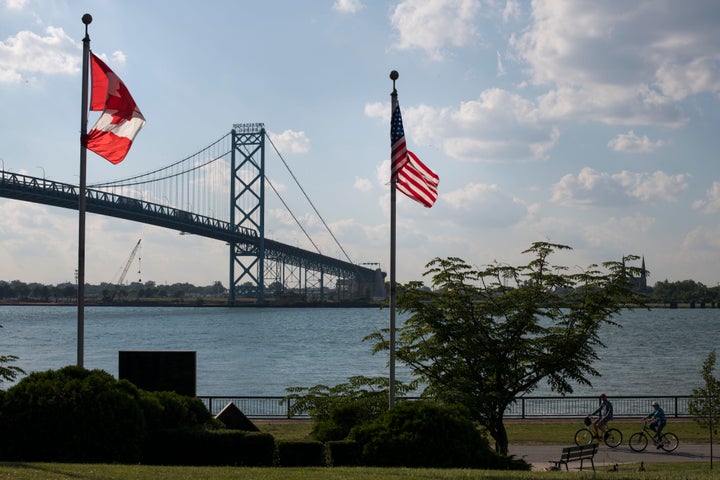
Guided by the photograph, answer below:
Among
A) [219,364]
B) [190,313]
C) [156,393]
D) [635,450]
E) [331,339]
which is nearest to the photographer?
[156,393]

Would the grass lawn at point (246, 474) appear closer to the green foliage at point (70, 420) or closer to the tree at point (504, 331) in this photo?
the green foliage at point (70, 420)

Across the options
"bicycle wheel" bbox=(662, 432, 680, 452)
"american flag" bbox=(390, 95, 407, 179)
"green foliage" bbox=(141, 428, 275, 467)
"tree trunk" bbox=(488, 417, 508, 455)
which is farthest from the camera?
"bicycle wheel" bbox=(662, 432, 680, 452)

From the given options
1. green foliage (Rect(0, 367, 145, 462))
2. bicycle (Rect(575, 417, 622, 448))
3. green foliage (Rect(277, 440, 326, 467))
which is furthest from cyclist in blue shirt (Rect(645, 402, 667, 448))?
green foliage (Rect(0, 367, 145, 462))

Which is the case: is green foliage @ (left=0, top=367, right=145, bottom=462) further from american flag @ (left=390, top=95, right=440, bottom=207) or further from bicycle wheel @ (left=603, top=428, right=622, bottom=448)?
bicycle wheel @ (left=603, top=428, right=622, bottom=448)

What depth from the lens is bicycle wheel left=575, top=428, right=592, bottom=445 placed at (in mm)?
21447

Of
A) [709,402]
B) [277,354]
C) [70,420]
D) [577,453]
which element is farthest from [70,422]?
[277,354]

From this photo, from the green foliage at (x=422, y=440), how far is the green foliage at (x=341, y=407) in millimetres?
1959

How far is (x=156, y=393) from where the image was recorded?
45.1ft

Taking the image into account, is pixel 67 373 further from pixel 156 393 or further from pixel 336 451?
pixel 336 451

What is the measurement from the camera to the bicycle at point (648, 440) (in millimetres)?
20312

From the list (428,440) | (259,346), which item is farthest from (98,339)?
(428,440)

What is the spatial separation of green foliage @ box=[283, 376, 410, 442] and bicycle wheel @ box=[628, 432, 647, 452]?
5.34 metres

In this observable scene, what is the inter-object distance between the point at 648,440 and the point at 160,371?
11496 millimetres

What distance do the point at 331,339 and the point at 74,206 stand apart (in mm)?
24984
